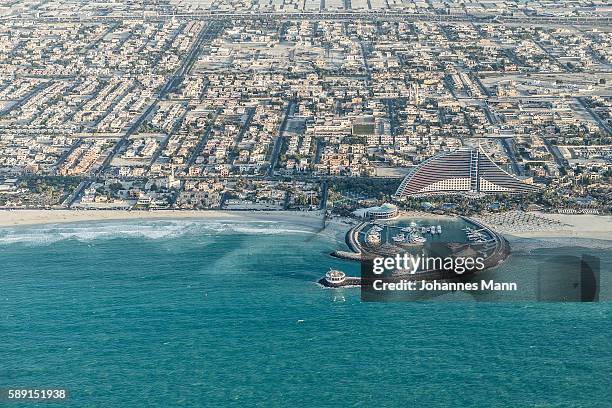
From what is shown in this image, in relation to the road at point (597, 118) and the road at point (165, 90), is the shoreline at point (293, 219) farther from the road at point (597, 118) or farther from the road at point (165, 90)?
the road at point (597, 118)

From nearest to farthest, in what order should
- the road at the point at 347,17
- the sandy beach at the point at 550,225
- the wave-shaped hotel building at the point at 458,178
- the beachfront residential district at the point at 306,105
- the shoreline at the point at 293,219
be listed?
1. the sandy beach at the point at 550,225
2. the shoreline at the point at 293,219
3. the wave-shaped hotel building at the point at 458,178
4. the beachfront residential district at the point at 306,105
5. the road at the point at 347,17

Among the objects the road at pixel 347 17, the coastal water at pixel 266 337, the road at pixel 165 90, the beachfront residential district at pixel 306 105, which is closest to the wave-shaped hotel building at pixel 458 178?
the beachfront residential district at pixel 306 105

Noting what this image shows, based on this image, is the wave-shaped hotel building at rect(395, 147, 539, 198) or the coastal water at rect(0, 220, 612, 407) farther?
the wave-shaped hotel building at rect(395, 147, 539, 198)

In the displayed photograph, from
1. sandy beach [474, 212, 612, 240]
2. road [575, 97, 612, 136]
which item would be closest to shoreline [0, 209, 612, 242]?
sandy beach [474, 212, 612, 240]

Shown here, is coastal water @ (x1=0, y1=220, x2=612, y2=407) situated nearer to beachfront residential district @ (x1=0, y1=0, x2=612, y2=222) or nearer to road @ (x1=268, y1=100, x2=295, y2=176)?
beachfront residential district @ (x1=0, y1=0, x2=612, y2=222)

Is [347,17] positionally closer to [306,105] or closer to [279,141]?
[306,105]

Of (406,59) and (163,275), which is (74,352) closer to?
(163,275)
